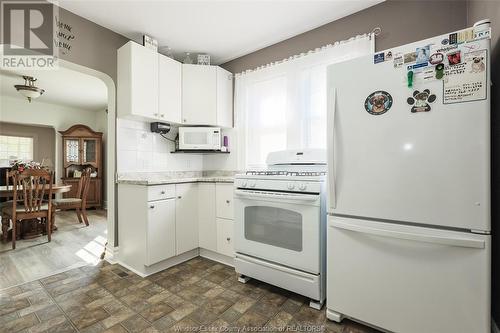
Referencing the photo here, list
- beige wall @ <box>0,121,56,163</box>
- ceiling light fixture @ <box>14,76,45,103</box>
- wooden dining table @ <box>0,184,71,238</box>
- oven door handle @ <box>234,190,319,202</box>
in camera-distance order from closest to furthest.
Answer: oven door handle @ <box>234,190,319,202</box>
wooden dining table @ <box>0,184,71,238</box>
ceiling light fixture @ <box>14,76,45,103</box>
beige wall @ <box>0,121,56,163</box>

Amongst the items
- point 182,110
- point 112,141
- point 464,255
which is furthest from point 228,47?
point 464,255

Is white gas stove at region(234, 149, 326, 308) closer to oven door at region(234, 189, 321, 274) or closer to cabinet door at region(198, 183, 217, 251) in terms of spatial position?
oven door at region(234, 189, 321, 274)

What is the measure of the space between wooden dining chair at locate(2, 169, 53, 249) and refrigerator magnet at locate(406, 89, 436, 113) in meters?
4.08

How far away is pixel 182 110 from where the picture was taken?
→ 282 centimetres

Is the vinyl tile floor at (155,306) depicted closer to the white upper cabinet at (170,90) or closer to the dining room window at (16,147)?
the white upper cabinet at (170,90)

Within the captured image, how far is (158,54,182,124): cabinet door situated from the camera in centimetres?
257

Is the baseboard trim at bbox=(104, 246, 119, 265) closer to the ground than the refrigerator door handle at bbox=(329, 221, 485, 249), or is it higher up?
closer to the ground

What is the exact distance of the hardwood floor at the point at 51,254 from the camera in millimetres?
2215

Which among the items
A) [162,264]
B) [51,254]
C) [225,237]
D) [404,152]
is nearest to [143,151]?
[162,264]

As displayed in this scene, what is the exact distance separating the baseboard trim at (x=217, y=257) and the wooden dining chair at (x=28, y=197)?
2206mm

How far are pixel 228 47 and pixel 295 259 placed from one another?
244 centimetres

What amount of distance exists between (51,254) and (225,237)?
207 centimetres

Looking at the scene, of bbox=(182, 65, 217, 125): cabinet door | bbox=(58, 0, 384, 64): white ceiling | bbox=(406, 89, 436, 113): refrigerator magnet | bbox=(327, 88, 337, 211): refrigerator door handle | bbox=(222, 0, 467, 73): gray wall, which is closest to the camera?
bbox=(406, 89, 436, 113): refrigerator magnet

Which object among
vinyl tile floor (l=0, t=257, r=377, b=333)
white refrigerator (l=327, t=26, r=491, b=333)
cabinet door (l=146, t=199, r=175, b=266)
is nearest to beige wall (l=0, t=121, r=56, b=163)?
vinyl tile floor (l=0, t=257, r=377, b=333)
